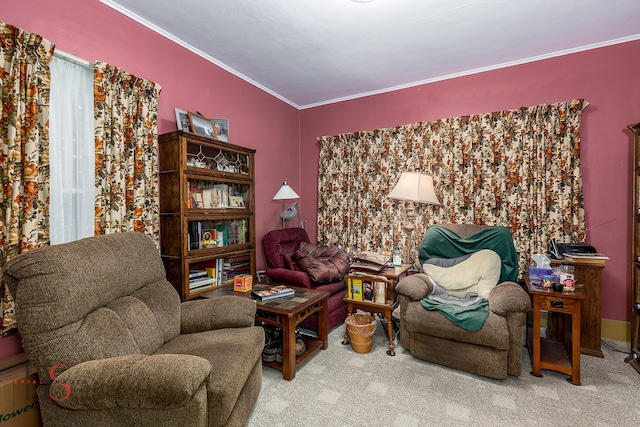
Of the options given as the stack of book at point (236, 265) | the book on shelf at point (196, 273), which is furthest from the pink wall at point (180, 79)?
the book on shelf at point (196, 273)

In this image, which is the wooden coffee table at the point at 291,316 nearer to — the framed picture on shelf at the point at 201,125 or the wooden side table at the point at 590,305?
the framed picture on shelf at the point at 201,125

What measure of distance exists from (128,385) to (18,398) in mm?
846

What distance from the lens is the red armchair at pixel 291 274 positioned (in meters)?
Result: 2.88

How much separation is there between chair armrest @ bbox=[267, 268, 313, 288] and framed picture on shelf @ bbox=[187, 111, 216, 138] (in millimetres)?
1447

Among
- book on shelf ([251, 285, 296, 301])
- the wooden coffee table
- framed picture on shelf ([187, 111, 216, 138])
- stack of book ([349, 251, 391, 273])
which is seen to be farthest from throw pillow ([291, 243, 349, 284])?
framed picture on shelf ([187, 111, 216, 138])

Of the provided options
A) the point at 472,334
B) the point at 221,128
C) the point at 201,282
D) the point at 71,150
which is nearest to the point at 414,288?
the point at 472,334

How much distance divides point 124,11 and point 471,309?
335cm

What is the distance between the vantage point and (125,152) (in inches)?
86.5

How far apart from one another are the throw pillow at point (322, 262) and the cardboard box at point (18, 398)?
Answer: 6.57 ft

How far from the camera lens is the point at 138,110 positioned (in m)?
2.26

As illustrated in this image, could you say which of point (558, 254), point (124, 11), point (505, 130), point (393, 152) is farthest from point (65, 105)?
point (558, 254)

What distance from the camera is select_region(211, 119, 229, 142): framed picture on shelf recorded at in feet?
9.34

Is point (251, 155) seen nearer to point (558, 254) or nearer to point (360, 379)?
point (360, 379)

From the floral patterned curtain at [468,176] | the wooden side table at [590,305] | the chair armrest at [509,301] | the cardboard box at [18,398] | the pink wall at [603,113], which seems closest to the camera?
the cardboard box at [18,398]
